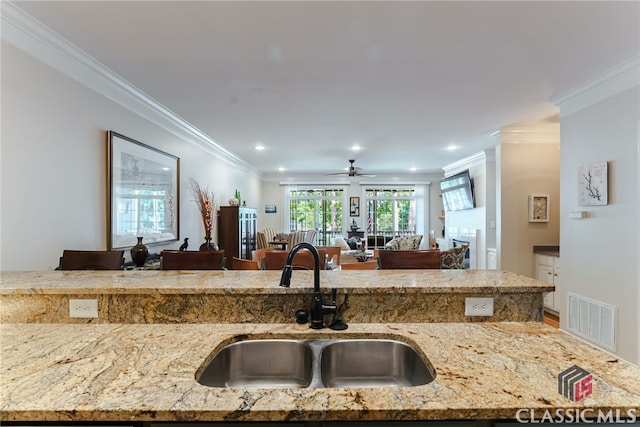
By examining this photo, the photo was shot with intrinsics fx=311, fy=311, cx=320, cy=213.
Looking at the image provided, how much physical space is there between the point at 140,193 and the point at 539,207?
5065 mm

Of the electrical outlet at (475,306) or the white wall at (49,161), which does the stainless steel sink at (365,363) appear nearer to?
the electrical outlet at (475,306)

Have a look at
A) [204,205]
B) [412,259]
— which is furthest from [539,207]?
[204,205]

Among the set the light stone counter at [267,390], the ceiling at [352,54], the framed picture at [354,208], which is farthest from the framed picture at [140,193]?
the framed picture at [354,208]

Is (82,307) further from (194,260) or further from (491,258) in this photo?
(491,258)

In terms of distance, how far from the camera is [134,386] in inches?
31.4

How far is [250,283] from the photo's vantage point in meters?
1.37

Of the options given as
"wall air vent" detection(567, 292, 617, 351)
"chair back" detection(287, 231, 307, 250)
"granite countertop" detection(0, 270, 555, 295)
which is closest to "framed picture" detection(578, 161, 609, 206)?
"wall air vent" detection(567, 292, 617, 351)

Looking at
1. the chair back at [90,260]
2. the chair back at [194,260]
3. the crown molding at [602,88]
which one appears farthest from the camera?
the crown molding at [602,88]

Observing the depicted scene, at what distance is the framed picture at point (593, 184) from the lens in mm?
2760

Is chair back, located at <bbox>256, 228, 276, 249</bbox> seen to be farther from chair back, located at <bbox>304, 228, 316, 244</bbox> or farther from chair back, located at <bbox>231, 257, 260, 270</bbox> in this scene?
chair back, located at <bbox>231, 257, 260, 270</bbox>

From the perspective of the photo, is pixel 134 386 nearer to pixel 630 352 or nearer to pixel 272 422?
pixel 272 422

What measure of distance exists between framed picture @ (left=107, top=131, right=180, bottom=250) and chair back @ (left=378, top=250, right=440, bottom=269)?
239 cm

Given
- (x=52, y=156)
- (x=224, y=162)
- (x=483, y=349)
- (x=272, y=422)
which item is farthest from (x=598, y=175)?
(x=224, y=162)

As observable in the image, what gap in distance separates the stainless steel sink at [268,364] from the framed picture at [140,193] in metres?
2.23
